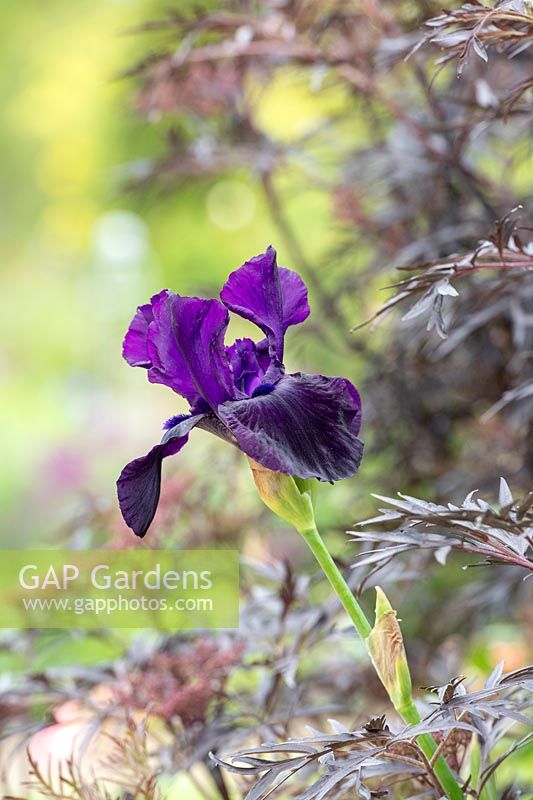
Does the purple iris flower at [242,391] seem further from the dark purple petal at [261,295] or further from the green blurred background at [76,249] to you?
the green blurred background at [76,249]

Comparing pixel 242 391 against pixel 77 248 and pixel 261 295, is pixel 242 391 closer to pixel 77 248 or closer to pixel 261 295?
pixel 261 295

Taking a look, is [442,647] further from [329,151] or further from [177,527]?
[329,151]

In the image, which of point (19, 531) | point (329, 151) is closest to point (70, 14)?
point (19, 531)

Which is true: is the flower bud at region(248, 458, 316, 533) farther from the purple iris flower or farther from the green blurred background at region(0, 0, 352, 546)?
the green blurred background at region(0, 0, 352, 546)

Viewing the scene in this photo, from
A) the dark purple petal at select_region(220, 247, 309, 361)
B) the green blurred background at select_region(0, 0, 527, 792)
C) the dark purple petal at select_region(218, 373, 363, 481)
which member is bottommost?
the dark purple petal at select_region(218, 373, 363, 481)

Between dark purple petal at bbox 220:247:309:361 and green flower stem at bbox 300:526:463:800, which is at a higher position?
dark purple petal at bbox 220:247:309:361

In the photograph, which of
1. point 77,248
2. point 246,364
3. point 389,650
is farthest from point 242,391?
point 77,248

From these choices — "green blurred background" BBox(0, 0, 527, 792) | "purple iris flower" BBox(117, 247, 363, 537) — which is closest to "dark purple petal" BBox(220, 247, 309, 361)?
"purple iris flower" BBox(117, 247, 363, 537)
